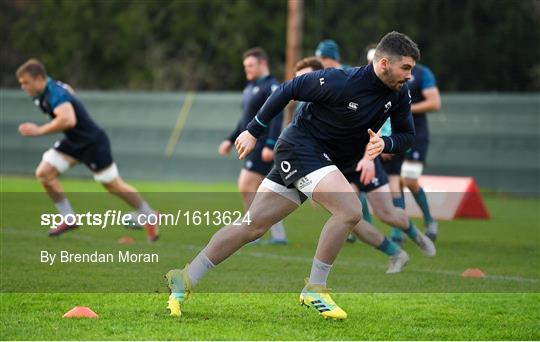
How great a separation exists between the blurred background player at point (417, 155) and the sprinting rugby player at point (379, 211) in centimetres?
102

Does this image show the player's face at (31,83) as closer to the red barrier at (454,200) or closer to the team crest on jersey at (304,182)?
the team crest on jersey at (304,182)

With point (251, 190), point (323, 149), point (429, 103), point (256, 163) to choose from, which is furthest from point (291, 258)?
point (323, 149)

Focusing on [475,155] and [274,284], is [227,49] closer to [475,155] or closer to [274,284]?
[475,155]

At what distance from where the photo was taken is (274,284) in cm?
844

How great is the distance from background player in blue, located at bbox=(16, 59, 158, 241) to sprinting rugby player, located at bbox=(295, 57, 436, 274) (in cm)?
280

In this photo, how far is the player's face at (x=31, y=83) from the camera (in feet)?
37.1

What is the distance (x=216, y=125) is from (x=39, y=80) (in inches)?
520

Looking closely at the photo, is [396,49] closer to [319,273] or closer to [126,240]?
[319,273]

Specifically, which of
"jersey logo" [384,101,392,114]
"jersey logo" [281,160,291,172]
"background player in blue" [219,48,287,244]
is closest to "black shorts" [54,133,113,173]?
"background player in blue" [219,48,287,244]

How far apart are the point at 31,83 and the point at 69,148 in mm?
912

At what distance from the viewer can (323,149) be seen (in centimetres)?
702

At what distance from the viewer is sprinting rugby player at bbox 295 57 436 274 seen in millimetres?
8945

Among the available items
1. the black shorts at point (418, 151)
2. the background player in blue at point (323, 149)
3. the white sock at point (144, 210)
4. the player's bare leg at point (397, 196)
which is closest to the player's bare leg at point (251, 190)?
the white sock at point (144, 210)

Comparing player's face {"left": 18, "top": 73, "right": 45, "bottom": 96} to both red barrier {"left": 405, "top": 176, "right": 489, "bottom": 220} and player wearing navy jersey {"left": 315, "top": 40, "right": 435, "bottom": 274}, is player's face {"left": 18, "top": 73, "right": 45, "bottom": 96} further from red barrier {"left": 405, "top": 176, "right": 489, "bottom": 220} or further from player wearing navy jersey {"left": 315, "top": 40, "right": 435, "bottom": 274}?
red barrier {"left": 405, "top": 176, "right": 489, "bottom": 220}
